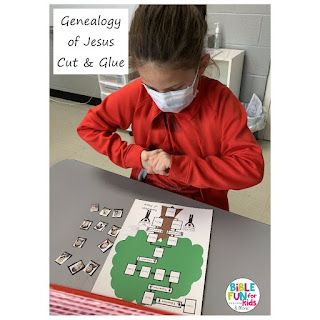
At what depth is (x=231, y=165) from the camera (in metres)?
0.73

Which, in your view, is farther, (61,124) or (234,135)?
(61,124)

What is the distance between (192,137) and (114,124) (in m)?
0.24

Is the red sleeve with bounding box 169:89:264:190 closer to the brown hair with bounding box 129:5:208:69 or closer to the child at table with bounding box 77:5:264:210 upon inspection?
the child at table with bounding box 77:5:264:210

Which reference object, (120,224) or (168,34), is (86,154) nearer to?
(120,224)

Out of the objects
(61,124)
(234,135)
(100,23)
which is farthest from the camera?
(61,124)

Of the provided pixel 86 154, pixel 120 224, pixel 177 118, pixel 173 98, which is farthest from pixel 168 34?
pixel 86 154

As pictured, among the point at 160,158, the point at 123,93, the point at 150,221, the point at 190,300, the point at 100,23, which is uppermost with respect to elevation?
the point at 100,23

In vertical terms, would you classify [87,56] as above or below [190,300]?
above

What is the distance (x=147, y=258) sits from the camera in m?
0.61

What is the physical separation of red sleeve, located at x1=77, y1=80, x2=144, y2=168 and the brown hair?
0.19 m

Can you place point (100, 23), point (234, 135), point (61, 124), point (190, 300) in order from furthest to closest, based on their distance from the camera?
point (61, 124) → point (234, 135) → point (100, 23) → point (190, 300)
